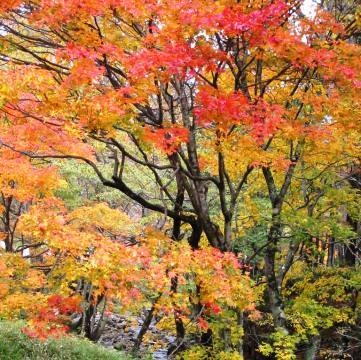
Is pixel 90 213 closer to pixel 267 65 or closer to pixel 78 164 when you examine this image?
pixel 78 164

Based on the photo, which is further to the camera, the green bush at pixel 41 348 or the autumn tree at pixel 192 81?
the green bush at pixel 41 348

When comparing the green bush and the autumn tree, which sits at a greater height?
the autumn tree

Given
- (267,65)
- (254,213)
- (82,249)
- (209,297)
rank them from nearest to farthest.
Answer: (82,249) < (209,297) < (267,65) < (254,213)

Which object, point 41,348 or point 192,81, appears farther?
point 192,81

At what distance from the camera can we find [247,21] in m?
7.23

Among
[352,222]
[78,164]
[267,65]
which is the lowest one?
[352,222]

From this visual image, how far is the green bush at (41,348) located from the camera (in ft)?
27.1

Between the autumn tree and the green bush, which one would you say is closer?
the autumn tree

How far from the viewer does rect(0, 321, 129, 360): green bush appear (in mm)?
8273

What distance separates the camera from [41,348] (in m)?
8.61

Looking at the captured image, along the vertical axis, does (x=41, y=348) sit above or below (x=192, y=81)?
below

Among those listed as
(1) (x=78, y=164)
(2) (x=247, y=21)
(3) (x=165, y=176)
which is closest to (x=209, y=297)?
(2) (x=247, y=21)

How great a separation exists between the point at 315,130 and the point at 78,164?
9398 millimetres

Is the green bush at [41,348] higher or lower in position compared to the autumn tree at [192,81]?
lower
